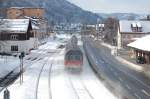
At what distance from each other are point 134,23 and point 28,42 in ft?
101

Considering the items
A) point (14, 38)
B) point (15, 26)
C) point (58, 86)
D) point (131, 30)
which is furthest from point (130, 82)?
point (131, 30)

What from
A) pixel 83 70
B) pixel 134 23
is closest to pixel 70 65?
pixel 83 70

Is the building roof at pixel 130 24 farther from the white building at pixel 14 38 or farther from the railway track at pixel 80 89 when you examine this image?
the railway track at pixel 80 89

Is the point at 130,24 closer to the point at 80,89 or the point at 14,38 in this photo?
the point at 14,38

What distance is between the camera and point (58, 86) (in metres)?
38.0

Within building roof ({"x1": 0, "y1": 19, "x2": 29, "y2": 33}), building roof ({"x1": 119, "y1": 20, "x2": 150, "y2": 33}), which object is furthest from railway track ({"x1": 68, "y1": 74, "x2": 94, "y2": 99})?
building roof ({"x1": 119, "y1": 20, "x2": 150, "y2": 33})

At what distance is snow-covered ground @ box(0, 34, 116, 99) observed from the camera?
107 ft

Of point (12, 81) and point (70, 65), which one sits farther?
point (70, 65)

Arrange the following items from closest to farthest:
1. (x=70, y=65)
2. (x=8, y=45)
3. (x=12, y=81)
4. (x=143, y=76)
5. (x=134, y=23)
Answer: (x=12, y=81) → (x=143, y=76) → (x=70, y=65) → (x=8, y=45) → (x=134, y=23)

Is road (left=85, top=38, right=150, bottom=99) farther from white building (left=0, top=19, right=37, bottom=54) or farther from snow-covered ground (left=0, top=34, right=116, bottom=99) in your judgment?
white building (left=0, top=19, right=37, bottom=54)

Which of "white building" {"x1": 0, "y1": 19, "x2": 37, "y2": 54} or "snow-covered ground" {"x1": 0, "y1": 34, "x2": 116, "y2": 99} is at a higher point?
"white building" {"x1": 0, "y1": 19, "x2": 37, "y2": 54}

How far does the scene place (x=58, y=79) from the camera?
43.0 metres

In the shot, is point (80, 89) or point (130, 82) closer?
point (80, 89)

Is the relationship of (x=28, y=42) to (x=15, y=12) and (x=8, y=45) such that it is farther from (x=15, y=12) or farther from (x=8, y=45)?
(x=15, y=12)
